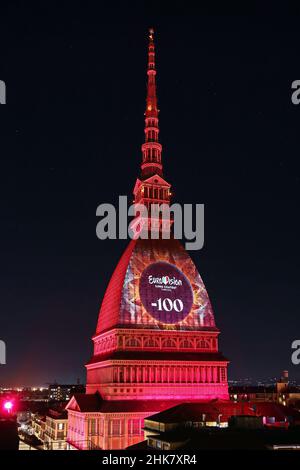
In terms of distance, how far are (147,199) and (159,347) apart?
35722 mm

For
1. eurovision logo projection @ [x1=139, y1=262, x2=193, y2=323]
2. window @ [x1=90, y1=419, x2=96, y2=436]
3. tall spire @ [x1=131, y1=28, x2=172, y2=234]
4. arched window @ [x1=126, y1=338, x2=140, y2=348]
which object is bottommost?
window @ [x1=90, y1=419, x2=96, y2=436]

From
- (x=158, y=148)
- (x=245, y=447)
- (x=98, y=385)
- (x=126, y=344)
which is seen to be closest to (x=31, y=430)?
(x=98, y=385)

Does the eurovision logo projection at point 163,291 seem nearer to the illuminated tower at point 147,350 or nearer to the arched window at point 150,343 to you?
the illuminated tower at point 147,350

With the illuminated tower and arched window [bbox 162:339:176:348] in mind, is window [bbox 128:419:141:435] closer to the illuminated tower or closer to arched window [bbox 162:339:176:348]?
the illuminated tower

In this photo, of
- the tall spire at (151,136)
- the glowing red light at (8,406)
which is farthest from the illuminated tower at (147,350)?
the glowing red light at (8,406)

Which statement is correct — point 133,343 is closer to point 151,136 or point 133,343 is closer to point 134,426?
point 134,426

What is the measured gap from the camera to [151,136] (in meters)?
141

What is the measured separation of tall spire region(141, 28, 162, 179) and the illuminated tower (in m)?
18.2

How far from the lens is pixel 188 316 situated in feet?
383

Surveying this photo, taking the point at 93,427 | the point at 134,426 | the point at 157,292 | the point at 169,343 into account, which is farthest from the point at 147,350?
the point at 93,427

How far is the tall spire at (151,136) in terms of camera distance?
137 m

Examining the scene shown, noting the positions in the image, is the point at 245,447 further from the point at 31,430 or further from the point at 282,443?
the point at 31,430

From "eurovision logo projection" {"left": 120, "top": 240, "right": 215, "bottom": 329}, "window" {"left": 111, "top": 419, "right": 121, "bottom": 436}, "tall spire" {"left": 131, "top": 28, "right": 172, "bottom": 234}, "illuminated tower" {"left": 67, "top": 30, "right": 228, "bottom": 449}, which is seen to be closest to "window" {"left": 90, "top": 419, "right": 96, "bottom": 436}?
"illuminated tower" {"left": 67, "top": 30, "right": 228, "bottom": 449}

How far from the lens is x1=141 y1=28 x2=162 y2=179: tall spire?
137000 mm
